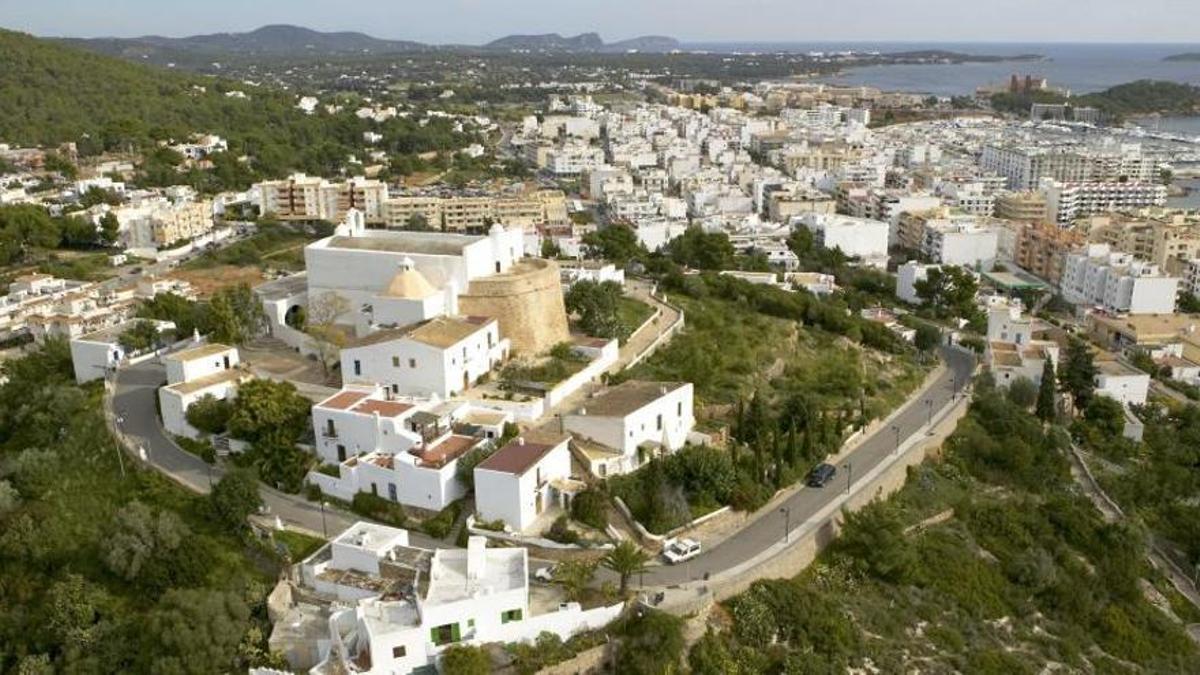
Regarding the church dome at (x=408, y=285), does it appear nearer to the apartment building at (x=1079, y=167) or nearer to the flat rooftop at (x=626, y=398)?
the flat rooftop at (x=626, y=398)

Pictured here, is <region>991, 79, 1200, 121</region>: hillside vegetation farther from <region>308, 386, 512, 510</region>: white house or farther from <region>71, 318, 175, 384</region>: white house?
<region>308, 386, 512, 510</region>: white house

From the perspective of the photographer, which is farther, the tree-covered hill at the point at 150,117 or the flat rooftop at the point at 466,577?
the tree-covered hill at the point at 150,117

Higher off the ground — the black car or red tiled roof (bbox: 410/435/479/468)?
red tiled roof (bbox: 410/435/479/468)

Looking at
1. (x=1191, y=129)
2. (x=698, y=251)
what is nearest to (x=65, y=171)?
(x=698, y=251)

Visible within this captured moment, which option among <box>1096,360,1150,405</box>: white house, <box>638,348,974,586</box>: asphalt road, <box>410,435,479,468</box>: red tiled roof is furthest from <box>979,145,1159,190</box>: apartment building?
<box>410,435,479,468</box>: red tiled roof

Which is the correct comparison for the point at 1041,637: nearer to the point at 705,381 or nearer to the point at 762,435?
the point at 762,435

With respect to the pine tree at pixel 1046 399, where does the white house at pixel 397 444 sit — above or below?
above

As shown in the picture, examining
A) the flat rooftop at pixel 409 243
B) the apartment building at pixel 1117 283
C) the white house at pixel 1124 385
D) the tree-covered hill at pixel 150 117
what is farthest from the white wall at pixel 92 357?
the tree-covered hill at pixel 150 117

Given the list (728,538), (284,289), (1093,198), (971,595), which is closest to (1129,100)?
(1093,198)
